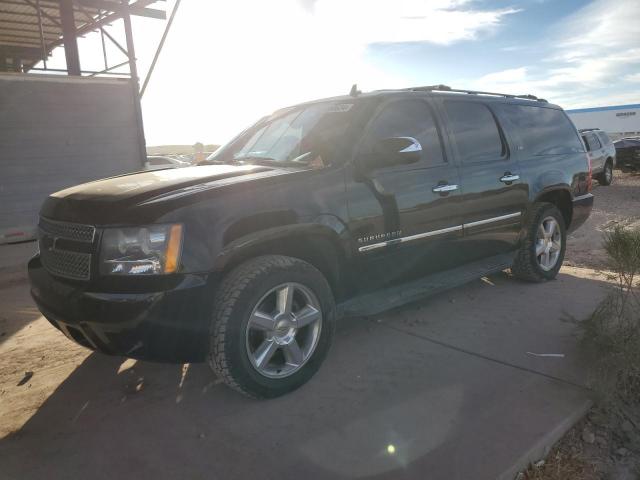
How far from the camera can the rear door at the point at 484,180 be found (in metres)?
4.04

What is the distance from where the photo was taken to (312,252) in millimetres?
3070

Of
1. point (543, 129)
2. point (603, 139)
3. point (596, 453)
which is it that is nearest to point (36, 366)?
point (596, 453)

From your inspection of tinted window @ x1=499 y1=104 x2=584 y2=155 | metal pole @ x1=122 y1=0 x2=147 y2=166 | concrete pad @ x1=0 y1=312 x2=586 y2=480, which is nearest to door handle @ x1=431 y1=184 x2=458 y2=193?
concrete pad @ x1=0 y1=312 x2=586 y2=480

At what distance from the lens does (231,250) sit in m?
2.60

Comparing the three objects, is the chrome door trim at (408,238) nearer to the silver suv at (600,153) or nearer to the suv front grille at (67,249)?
the suv front grille at (67,249)

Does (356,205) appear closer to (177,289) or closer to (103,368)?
(177,289)

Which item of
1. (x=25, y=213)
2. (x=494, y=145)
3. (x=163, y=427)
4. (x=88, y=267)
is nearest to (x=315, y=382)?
(x=163, y=427)

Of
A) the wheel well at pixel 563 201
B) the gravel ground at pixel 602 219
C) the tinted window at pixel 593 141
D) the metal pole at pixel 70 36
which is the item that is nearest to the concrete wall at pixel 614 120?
the gravel ground at pixel 602 219

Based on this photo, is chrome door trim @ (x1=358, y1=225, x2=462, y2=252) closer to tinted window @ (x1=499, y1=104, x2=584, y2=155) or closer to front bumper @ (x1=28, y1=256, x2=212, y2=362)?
front bumper @ (x1=28, y1=256, x2=212, y2=362)

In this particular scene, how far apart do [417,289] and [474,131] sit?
5.14 feet

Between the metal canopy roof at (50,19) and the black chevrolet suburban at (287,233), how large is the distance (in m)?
8.48

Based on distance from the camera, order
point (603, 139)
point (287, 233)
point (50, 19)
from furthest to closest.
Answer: point (603, 139), point (50, 19), point (287, 233)

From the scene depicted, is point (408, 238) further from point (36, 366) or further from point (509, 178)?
point (36, 366)

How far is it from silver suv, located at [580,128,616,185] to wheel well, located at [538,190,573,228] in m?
10.7
